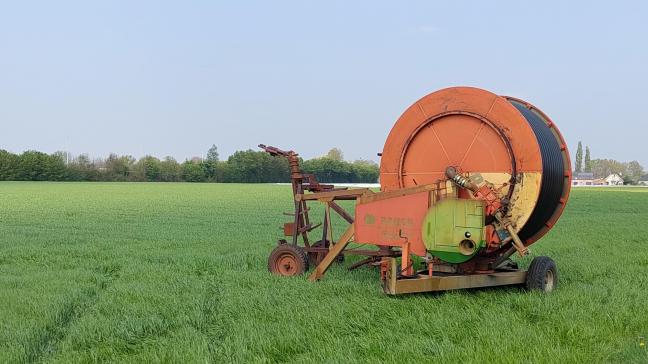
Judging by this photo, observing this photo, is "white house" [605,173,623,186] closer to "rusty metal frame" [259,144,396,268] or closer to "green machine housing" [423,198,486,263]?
"rusty metal frame" [259,144,396,268]

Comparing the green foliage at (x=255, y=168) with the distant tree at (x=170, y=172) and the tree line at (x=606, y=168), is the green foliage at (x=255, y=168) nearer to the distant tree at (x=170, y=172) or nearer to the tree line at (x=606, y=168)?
the distant tree at (x=170, y=172)

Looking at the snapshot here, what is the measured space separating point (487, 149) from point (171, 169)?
10287cm

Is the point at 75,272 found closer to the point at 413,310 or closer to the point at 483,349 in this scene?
the point at 413,310

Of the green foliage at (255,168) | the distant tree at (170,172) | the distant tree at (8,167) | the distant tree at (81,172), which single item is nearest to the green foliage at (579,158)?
the green foliage at (255,168)

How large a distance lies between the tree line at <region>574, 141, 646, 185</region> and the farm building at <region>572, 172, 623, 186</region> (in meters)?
2.41

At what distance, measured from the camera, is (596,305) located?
6586 mm

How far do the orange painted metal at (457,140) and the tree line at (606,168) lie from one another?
181 metres

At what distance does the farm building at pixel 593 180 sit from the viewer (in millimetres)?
151700

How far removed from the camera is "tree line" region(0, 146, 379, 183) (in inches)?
3708

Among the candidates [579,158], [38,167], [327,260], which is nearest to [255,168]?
[38,167]

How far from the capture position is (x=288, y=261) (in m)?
9.10

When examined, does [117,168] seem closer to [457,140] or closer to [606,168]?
[457,140]

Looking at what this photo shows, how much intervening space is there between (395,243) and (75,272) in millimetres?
5164

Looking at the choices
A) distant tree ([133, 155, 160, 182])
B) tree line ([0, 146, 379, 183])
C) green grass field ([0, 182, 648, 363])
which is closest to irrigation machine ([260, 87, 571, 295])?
green grass field ([0, 182, 648, 363])
